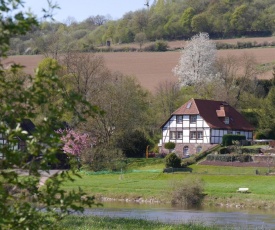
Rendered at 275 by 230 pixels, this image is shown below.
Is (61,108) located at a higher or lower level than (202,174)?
higher

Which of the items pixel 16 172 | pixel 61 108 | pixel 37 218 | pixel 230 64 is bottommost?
pixel 37 218

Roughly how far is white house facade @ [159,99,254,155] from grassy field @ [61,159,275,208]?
29.5 ft

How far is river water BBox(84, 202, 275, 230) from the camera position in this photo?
3172 centimetres

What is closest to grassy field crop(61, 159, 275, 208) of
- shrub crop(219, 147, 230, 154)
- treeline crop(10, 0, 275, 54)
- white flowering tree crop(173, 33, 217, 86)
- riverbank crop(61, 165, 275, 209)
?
riverbank crop(61, 165, 275, 209)

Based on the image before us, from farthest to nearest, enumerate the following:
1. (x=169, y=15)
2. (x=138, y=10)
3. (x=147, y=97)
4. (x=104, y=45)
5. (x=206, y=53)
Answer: (x=138, y=10) < (x=169, y=15) < (x=104, y=45) < (x=206, y=53) < (x=147, y=97)

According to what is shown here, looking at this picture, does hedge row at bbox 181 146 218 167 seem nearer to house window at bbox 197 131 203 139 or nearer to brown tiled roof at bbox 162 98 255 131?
house window at bbox 197 131 203 139

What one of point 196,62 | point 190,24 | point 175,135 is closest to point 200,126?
point 175,135

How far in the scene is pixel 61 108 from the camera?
28.6ft

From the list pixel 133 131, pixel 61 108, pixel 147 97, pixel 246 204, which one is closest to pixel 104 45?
pixel 147 97

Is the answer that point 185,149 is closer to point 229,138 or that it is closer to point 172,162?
point 229,138

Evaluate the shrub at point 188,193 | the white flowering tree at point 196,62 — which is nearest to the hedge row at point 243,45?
the white flowering tree at point 196,62

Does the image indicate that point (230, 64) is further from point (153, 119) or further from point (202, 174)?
point (202, 174)

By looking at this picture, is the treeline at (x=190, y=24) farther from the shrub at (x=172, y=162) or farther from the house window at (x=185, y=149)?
the shrub at (x=172, y=162)

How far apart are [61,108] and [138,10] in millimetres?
159051
